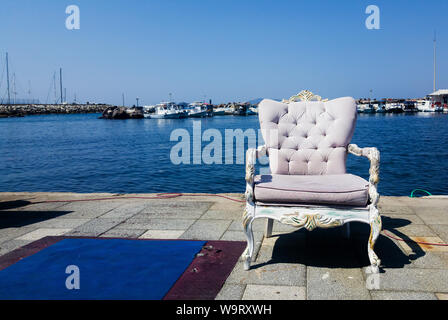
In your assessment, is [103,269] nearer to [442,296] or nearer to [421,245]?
[442,296]

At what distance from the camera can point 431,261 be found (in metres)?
3.30

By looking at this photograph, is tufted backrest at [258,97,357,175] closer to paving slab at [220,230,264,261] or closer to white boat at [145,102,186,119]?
paving slab at [220,230,264,261]

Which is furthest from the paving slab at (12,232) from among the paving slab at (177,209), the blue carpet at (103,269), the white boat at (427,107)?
the white boat at (427,107)

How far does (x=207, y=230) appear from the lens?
426 cm

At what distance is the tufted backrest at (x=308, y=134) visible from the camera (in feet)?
13.3

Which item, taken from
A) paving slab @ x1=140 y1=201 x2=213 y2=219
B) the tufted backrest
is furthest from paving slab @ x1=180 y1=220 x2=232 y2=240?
the tufted backrest

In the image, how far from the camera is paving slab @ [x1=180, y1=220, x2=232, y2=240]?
4.05m

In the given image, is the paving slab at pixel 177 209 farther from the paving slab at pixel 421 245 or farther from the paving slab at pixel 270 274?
the paving slab at pixel 421 245

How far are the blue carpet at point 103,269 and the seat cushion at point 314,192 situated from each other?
89cm

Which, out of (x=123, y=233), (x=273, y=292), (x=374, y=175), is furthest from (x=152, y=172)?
(x=273, y=292)

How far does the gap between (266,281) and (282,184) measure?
2.51 feet

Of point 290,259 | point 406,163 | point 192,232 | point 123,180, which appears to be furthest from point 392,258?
point 406,163

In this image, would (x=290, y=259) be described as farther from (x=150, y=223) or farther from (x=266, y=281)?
(x=150, y=223)

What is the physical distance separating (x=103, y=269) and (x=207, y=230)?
4.29 ft
